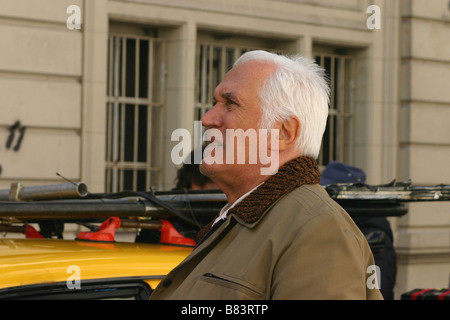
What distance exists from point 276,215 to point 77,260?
4.13ft

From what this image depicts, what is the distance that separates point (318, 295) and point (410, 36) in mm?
10094

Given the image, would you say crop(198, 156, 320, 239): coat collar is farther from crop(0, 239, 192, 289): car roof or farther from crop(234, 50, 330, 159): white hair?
crop(0, 239, 192, 289): car roof

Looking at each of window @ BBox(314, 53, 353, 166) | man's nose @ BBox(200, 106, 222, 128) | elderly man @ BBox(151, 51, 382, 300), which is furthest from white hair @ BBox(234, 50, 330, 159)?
window @ BBox(314, 53, 353, 166)

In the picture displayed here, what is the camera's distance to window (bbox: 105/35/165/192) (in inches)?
393

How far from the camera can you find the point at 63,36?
9.26 metres

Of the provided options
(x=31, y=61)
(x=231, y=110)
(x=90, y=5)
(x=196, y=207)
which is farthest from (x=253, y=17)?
(x=231, y=110)

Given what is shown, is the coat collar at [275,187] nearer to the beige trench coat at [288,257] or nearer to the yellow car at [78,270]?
the beige trench coat at [288,257]

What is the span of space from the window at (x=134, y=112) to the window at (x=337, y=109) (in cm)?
238

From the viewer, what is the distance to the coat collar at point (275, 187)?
231cm

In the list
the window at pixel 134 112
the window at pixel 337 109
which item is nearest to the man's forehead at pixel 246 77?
the window at pixel 134 112

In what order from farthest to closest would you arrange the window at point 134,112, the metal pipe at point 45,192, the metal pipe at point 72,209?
the window at point 134,112
the metal pipe at point 45,192
the metal pipe at point 72,209

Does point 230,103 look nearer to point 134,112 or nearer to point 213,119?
point 213,119

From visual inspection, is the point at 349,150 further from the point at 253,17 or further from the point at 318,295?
the point at 318,295

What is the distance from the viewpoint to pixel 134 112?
10188 mm
